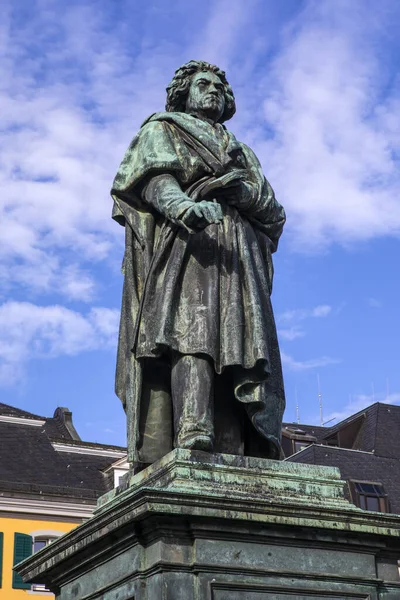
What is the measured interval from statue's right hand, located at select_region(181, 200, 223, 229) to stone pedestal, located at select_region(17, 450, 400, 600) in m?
1.66

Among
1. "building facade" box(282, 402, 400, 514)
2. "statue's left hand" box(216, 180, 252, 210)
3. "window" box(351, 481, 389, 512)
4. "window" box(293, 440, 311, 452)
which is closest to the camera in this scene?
"statue's left hand" box(216, 180, 252, 210)

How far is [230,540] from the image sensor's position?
7.15m

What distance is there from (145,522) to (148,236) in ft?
8.47

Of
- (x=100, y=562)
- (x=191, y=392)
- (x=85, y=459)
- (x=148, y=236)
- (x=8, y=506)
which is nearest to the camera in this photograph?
(x=100, y=562)

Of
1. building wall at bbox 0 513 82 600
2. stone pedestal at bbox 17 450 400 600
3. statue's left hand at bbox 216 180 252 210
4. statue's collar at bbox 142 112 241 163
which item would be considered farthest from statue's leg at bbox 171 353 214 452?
building wall at bbox 0 513 82 600

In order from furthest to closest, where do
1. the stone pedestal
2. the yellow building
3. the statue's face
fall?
the yellow building < the statue's face < the stone pedestal

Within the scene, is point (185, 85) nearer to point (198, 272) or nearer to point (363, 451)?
point (198, 272)

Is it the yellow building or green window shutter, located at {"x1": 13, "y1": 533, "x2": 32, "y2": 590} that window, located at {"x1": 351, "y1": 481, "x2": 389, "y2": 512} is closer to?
the yellow building

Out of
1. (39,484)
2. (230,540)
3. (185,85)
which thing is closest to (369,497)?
(39,484)

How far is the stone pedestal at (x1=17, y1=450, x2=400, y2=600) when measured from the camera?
6.96m

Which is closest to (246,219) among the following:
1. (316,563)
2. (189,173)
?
(189,173)

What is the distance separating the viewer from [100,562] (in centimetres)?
759

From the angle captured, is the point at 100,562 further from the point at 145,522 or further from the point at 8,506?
the point at 8,506

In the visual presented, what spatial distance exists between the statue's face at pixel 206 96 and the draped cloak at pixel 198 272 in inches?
6.6
